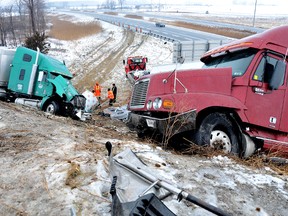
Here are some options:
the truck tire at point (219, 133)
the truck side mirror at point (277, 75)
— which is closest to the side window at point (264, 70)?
the truck side mirror at point (277, 75)

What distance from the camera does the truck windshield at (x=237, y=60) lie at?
5.61m

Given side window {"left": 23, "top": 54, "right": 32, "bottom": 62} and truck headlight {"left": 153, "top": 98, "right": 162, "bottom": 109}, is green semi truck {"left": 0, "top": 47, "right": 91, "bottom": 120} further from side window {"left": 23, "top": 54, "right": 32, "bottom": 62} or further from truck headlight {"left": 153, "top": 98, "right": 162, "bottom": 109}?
truck headlight {"left": 153, "top": 98, "right": 162, "bottom": 109}

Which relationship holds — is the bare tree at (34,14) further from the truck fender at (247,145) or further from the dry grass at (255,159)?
the truck fender at (247,145)

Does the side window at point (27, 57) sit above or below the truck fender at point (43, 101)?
above

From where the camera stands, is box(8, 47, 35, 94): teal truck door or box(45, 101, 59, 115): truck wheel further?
box(8, 47, 35, 94): teal truck door

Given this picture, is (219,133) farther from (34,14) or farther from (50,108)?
(34,14)

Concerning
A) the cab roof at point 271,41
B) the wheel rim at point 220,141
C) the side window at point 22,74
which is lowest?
the side window at point 22,74

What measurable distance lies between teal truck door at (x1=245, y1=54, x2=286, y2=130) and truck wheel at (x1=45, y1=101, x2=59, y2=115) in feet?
25.9

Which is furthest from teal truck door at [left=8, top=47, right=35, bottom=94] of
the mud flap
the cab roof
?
the mud flap

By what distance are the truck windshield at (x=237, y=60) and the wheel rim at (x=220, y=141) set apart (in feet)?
3.91

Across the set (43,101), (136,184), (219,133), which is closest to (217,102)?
(219,133)

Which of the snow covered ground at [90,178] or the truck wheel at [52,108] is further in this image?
the truck wheel at [52,108]

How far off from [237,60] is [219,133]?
155 cm

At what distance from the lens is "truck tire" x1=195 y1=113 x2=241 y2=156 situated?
5160mm
